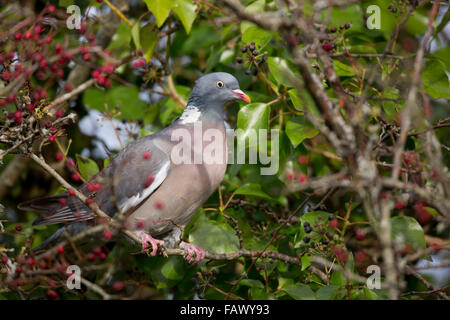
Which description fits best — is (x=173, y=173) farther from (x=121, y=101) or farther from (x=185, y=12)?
(x=121, y=101)

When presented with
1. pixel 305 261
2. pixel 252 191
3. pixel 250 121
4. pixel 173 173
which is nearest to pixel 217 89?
pixel 250 121

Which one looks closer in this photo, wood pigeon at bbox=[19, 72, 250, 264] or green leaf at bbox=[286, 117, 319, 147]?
green leaf at bbox=[286, 117, 319, 147]

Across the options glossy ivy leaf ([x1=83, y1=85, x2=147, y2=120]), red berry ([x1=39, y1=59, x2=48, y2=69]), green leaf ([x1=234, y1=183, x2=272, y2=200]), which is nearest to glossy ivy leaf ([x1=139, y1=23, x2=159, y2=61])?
glossy ivy leaf ([x1=83, y1=85, x2=147, y2=120])

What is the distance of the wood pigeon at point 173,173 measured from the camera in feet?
10.7

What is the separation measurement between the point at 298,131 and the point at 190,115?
0.87 metres

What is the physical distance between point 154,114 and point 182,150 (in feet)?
2.38

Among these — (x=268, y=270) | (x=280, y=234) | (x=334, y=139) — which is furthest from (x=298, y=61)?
(x=280, y=234)

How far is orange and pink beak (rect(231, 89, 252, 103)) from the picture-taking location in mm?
3330

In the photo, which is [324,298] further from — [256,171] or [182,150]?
[182,150]

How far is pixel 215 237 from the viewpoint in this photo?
120 inches

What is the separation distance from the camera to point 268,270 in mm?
2898

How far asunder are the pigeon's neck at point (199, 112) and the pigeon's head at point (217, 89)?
0.02m

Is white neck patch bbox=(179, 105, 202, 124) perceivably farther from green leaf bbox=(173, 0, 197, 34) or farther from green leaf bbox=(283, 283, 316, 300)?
green leaf bbox=(283, 283, 316, 300)

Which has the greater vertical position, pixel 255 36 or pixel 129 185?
pixel 255 36
